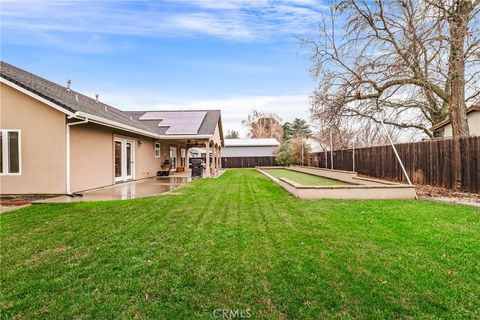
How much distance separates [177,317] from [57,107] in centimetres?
873

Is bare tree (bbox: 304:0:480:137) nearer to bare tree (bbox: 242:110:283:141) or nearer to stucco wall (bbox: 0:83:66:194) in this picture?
stucco wall (bbox: 0:83:66:194)

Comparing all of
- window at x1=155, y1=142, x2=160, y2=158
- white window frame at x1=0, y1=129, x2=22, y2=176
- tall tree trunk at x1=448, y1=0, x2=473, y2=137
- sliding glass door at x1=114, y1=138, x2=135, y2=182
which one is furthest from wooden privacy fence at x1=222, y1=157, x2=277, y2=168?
white window frame at x1=0, y1=129, x2=22, y2=176

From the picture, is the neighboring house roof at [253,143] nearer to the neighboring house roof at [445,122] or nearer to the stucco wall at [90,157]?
the neighboring house roof at [445,122]

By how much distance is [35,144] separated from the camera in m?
9.24

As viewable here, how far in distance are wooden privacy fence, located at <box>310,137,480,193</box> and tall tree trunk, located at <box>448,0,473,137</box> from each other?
4.31 ft

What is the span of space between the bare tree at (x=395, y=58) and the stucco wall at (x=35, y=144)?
9686 mm

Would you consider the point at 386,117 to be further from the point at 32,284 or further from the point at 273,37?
the point at 32,284

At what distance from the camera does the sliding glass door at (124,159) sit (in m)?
13.0

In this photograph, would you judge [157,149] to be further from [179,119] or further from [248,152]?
[248,152]

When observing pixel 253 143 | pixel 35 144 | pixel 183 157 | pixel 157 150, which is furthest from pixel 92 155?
pixel 253 143

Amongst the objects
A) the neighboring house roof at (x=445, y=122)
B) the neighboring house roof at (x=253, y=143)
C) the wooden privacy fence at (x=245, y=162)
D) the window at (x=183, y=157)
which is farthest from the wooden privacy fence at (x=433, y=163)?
the neighboring house roof at (x=253, y=143)
